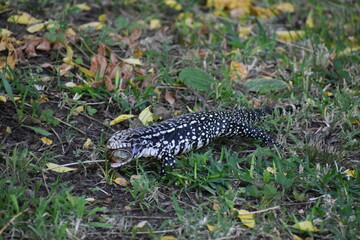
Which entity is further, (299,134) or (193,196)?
(299,134)

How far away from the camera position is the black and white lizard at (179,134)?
20.4ft

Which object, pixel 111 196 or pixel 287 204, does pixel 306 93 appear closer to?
pixel 287 204

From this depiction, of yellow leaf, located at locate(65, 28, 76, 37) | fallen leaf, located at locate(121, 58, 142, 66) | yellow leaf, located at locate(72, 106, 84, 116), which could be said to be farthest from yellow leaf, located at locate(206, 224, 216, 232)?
yellow leaf, located at locate(65, 28, 76, 37)

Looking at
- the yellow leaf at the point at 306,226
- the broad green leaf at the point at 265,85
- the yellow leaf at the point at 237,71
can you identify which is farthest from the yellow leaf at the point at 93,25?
the yellow leaf at the point at 306,226

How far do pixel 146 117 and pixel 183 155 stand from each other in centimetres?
89

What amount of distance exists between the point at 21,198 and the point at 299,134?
4.05 meters

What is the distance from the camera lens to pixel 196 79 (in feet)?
26.7

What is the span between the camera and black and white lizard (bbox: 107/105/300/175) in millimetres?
6211

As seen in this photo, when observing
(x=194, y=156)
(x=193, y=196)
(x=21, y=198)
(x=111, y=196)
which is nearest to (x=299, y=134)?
(x=194, y=156)

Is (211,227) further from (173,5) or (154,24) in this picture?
(173,5)

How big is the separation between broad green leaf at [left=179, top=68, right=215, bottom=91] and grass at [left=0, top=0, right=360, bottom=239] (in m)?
0.08

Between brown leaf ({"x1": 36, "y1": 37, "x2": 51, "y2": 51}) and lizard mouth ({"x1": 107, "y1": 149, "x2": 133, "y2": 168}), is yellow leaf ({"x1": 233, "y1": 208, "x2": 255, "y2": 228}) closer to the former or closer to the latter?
lizard mouth ({"x1": 107, "y1": 149, "x2": 133, "y2": 168})

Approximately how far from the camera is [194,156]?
6.70 meters

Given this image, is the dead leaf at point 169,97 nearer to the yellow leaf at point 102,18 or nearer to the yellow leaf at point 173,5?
the yellow leaf at point 102,18
